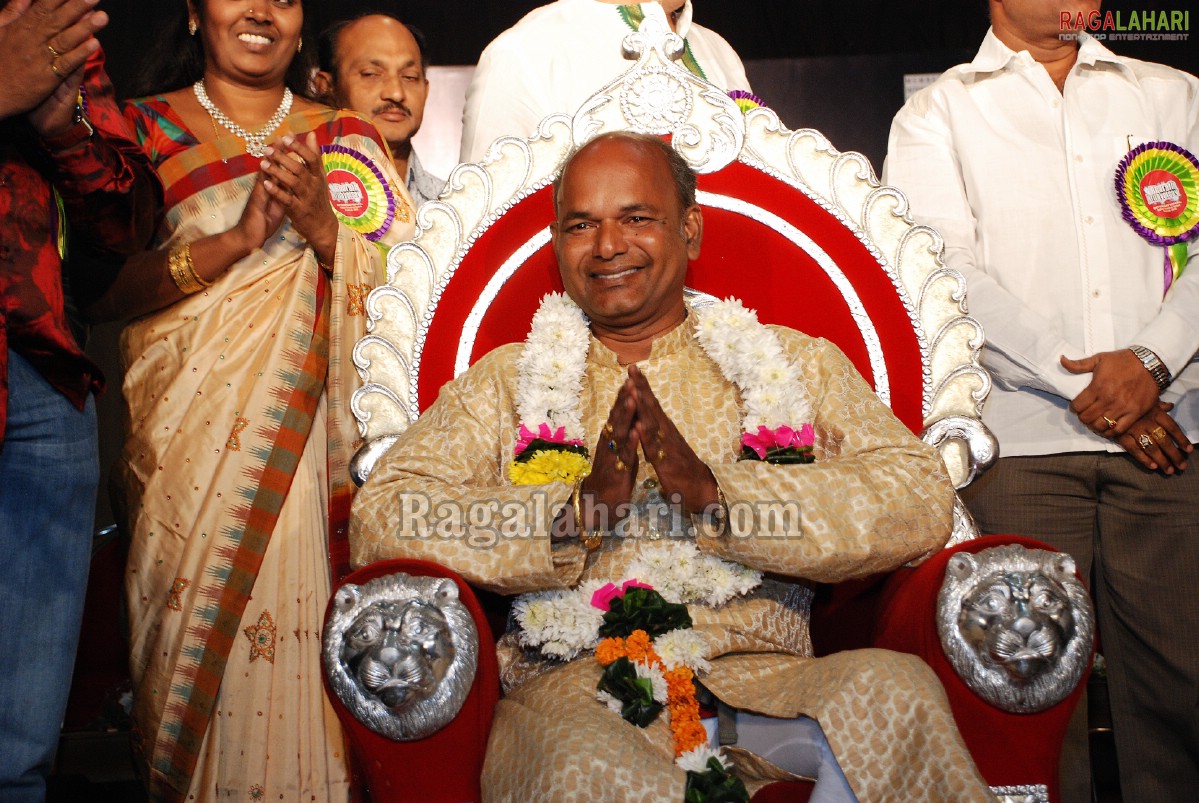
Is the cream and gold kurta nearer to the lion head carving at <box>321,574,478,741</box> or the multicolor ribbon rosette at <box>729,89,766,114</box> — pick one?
the lion head carving at <box>321,574,478,741</box>

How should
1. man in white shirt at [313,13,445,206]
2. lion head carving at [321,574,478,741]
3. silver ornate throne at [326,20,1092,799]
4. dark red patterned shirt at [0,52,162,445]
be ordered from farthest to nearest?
man in white shirt at [313,13,445,206]
silver ornate throne at [326,20,1092,799]
dark red patterned shirt at [0,52,162,445]
lion head carving at [321,574,478,741]

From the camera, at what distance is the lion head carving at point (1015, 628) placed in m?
2.03

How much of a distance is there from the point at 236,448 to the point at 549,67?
4.98 ft

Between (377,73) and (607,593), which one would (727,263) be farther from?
(377,73)

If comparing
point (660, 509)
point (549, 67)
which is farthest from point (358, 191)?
point (660, 509)

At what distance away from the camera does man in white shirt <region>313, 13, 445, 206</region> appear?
3.87m

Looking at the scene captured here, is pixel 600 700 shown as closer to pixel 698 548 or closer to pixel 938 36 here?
pixel 698 548

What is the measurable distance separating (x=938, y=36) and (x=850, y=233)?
7.15ft

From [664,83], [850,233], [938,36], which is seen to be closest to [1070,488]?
[850,233]

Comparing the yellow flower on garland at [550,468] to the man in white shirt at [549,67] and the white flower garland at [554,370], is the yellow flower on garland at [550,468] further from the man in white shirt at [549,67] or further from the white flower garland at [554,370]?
the man in white shirt at [549,67]

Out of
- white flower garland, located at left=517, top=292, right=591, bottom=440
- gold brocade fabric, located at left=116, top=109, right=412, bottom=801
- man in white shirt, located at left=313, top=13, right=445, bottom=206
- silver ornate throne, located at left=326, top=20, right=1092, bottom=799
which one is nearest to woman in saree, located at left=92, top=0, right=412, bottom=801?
gold brocade fabric, located at left=116, top=109, right=412, bottom=801

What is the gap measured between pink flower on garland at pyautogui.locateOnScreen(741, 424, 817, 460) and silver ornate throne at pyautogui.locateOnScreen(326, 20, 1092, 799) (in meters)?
0.41

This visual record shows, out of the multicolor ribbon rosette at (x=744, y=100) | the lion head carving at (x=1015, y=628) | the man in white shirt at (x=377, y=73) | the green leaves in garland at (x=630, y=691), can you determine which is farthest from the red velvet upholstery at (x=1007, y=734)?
the man in white shirt at (x=377, y=73)

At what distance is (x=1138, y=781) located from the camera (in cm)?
313
